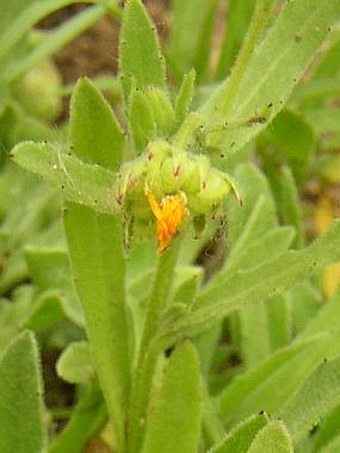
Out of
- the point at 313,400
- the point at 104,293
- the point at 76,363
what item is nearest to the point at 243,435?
the point at 313,400

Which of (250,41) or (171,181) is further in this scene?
(250,41)

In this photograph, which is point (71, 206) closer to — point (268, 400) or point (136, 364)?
point (136, 364)

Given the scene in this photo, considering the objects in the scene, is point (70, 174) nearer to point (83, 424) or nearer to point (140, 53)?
Answer: point (140, 53)

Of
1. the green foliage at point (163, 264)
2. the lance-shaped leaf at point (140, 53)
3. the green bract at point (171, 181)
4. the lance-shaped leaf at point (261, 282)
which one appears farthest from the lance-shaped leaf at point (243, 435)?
the lance-shaped leaf at point (140, 53)

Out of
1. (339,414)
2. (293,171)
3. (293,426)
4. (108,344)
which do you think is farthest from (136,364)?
(293,171)

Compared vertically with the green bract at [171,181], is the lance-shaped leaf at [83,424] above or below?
below

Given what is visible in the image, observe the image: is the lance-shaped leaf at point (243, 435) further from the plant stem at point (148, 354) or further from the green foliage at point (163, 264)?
the plant stem at point (148, 354)
